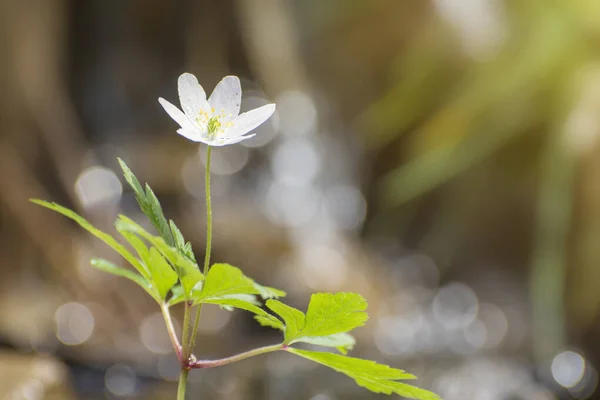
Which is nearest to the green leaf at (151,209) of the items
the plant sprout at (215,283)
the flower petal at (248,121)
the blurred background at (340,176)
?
the plant sprout at (215,283)

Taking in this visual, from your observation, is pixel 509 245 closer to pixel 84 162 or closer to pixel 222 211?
pixel 222 211

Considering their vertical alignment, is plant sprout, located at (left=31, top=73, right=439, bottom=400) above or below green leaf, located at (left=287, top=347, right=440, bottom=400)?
above

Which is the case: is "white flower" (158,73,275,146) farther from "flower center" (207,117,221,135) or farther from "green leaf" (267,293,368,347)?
"green leaf" (267,293,368,347)

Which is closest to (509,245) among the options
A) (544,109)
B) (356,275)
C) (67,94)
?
(544,109)

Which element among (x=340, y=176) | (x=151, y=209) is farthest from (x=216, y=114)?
(x=340, y=176)

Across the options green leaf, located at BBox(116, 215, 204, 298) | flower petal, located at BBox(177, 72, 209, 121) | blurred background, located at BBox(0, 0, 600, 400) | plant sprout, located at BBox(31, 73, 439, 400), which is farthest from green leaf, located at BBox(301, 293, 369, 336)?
blurred background, located at BBox(0, 0, 600, 400)

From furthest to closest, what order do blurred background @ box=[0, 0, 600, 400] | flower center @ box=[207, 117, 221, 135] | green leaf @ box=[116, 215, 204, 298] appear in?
blurred background @ box=[0, 0, 600, 400] < flower center @ box=[207, 117, 221, 135] < green leaf @ box=[116, 215, 204, 298]
